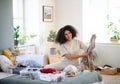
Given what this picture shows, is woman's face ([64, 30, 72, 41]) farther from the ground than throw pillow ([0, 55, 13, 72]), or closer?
farther from the ground

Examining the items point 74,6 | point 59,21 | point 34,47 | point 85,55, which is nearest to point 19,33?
point 34,47

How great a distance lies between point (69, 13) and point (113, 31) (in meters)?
1.29

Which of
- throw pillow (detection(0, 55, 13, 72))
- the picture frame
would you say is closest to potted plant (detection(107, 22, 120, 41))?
the picture frame

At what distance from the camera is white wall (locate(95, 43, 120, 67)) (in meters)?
6.15

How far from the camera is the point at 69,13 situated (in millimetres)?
6594

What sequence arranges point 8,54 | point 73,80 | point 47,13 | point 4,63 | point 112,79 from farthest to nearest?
point 47,13 → point 112,79 → point 8,54 → point 4,63 → point 73,80

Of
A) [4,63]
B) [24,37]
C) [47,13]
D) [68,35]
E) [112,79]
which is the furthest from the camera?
[47,13]

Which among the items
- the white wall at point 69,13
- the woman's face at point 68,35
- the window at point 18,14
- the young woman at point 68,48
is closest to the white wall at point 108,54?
the white wall at point 69,13

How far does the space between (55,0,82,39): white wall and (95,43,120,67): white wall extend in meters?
0.65

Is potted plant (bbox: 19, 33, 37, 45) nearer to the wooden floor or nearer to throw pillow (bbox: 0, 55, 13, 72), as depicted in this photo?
throw pillow (bbox: 0, 55, 13, 72)


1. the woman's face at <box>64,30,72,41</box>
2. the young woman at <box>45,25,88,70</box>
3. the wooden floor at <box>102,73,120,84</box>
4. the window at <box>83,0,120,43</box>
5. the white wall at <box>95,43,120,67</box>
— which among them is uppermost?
the window at <box>83,0,120,43</box>

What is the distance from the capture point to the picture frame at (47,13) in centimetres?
644

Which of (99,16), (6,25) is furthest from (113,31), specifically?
(6,25)

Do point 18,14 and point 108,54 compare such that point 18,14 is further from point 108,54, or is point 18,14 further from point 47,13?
point 108,54
